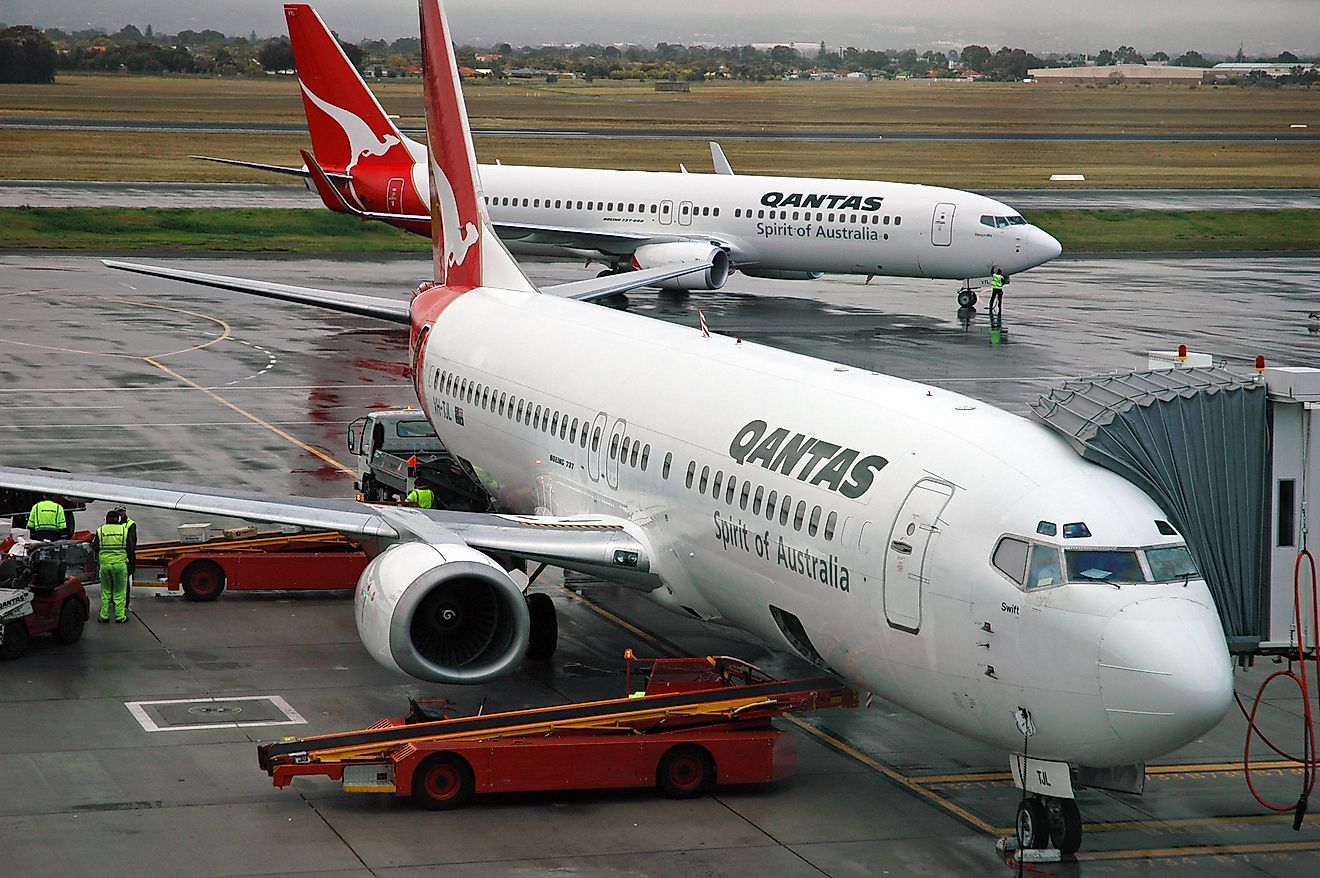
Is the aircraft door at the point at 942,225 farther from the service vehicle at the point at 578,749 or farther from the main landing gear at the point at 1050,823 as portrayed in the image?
the main landing gear at the point at 1050,823

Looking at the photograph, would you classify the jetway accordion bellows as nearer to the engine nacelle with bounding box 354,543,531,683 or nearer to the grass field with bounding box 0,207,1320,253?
the engine nacelle with bounding box 354,543,531,683

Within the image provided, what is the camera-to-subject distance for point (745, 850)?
49.5 ft

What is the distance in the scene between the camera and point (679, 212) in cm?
5728

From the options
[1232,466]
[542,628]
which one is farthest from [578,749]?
[1232,466]

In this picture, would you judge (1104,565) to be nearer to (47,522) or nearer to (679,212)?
(47,522)

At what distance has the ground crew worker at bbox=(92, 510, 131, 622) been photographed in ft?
71.4

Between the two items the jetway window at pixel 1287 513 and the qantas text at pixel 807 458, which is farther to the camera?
the qantas text at pixel 807 458

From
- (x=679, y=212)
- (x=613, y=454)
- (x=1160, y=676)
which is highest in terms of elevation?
(x=679, y=212)

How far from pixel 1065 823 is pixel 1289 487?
3685 millimetres

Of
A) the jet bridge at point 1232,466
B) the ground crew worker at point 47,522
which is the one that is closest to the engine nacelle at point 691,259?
the ground crew worker at point 47,522

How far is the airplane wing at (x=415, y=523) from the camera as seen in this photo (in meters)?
19.3

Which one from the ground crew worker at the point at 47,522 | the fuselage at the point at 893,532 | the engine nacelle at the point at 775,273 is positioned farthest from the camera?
the engine nacelle at the point at 775,273

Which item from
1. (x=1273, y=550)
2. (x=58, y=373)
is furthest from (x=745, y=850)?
(x=58, y=373)

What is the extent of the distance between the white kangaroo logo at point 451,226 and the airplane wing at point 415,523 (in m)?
8.15
